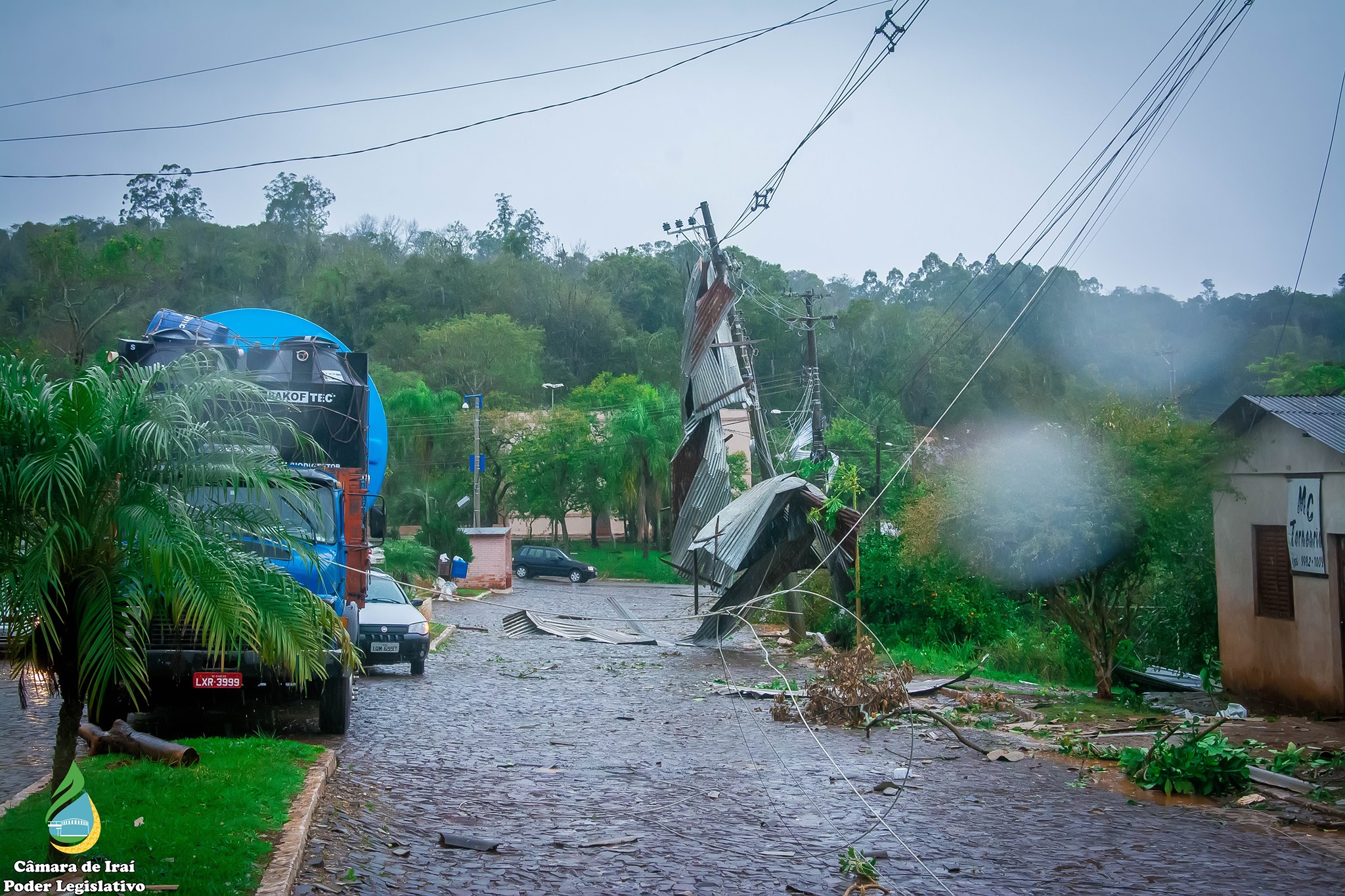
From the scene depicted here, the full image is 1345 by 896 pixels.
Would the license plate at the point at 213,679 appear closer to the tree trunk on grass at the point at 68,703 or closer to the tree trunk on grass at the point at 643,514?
the tree trunk on grass at the point at 68,703

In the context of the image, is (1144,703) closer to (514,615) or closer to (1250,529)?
(1250,529)

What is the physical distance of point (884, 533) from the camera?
2339 centimetres

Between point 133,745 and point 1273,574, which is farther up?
point 1273,574

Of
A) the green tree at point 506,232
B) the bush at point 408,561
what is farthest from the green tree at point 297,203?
the bush at point 408,561

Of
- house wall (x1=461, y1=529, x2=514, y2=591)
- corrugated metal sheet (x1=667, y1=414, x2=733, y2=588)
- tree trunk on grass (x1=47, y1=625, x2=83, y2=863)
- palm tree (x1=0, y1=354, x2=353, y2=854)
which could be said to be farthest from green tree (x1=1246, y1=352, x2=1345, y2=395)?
house wall (x1=461, y1=529, x2=514, y2=591)

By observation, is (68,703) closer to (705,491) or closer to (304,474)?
(304,474)

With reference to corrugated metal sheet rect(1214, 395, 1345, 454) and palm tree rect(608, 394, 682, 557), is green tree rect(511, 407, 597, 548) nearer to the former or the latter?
palm tree rect(608, 394, 682, 557)

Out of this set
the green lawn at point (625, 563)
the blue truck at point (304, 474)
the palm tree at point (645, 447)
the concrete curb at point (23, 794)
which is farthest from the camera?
the palm tree at point (645, 447)

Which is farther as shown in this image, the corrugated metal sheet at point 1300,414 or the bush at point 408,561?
the bush at point 408,561

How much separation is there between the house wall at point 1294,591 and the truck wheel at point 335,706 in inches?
458

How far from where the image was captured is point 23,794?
7227 mm

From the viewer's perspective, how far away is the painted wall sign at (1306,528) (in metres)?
13.2

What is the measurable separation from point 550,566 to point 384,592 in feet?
110

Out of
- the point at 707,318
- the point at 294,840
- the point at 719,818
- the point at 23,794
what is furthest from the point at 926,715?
the point at 707,318
